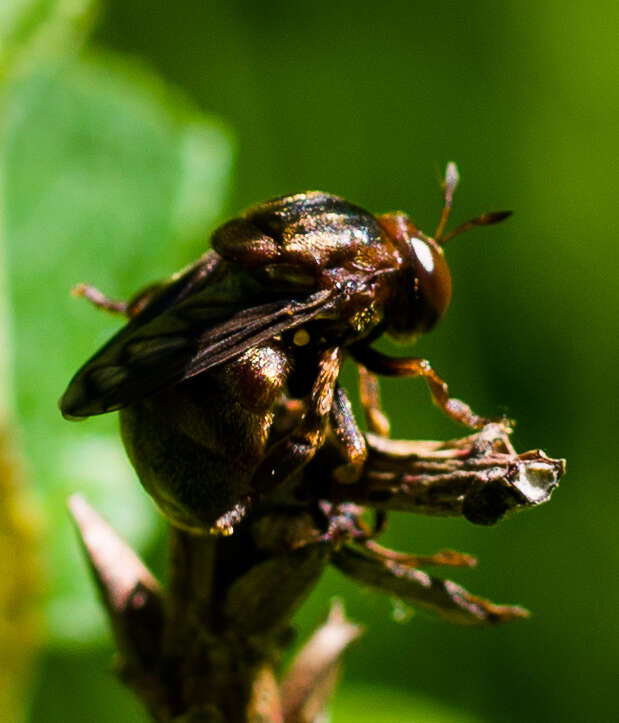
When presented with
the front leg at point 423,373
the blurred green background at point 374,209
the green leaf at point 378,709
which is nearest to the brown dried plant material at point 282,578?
the front leg at point 423,373

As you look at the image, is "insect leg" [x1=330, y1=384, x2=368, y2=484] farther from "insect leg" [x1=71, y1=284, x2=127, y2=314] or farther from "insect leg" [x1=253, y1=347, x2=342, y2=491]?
"insect leg" [x1=71, y1=284, x2=127, y2=314]

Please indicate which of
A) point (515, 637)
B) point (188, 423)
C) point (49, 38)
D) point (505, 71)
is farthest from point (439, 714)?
point (505, 71)

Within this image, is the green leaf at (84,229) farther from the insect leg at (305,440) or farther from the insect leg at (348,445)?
the insect leg at (348,445)

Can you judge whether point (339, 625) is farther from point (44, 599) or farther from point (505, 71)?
point (505, 71)

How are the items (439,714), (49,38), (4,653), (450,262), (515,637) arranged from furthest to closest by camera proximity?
(450,262)
(515,637)
(439,714)
(49,38)
(4,653)

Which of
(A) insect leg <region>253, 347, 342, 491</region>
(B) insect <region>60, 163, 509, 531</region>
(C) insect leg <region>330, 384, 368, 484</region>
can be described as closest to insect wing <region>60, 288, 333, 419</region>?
(B) insect <region>60, 163, 509, 531</region>

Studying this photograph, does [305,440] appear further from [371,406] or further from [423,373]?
[423,373]
